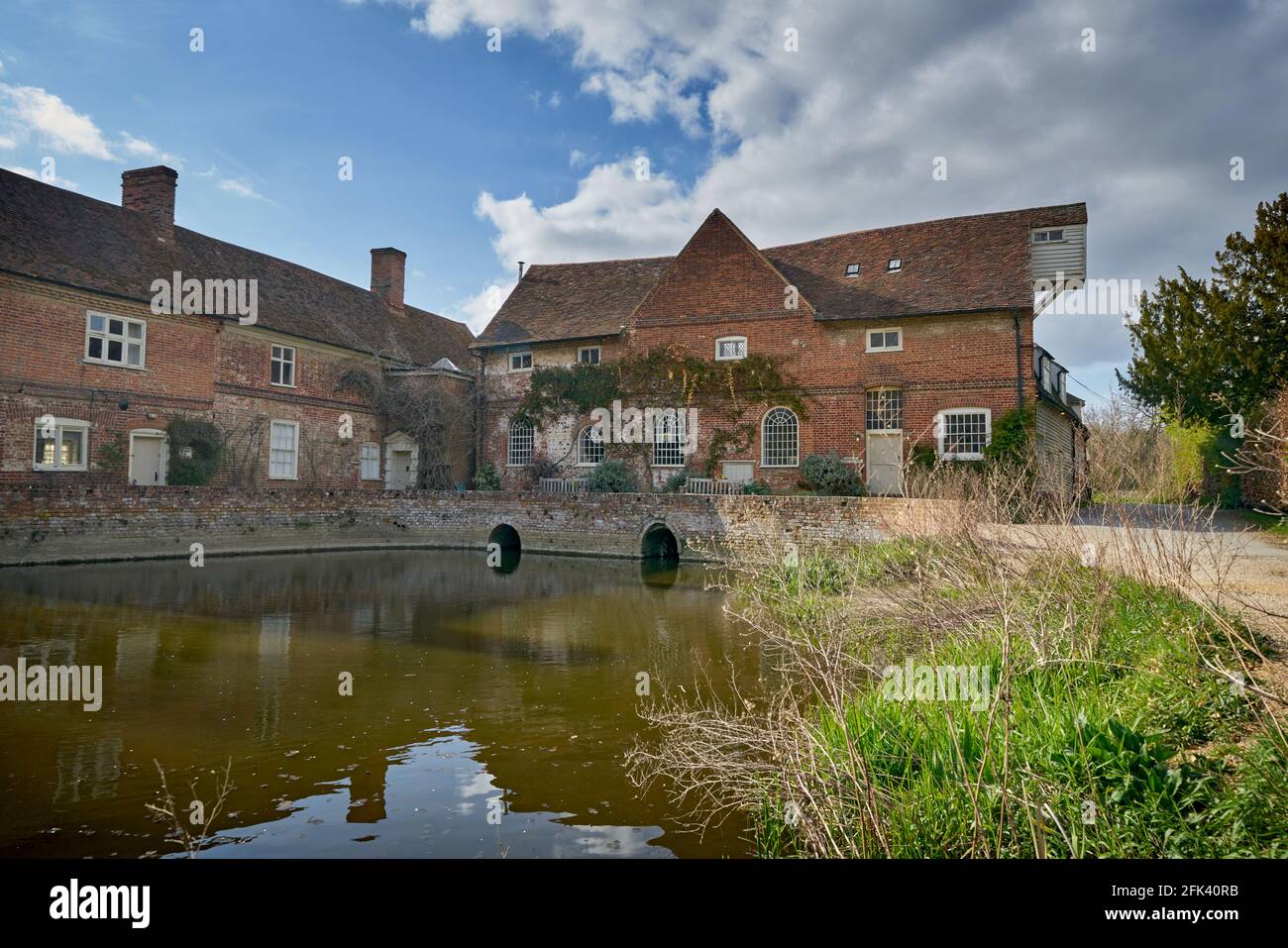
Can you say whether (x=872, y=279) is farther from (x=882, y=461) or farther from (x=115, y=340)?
(x=115, y=340)

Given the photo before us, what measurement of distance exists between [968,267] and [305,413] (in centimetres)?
2265

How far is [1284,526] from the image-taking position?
587 inches

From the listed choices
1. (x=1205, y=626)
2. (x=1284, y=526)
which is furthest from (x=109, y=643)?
(x=1284, y=526)

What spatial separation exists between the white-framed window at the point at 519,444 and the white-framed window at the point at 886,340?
12.5 meters

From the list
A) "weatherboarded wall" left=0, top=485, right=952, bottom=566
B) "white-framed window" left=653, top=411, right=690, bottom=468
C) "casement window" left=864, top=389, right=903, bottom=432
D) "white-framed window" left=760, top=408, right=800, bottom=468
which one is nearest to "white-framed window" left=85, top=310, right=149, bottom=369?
"weatherboarded wall" left=0, top=485, right=952, bottom=566

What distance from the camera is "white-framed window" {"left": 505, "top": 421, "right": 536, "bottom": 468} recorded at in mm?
28047

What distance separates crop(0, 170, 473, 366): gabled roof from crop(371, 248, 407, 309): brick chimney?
545 millimetres

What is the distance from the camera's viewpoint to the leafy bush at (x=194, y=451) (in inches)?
878

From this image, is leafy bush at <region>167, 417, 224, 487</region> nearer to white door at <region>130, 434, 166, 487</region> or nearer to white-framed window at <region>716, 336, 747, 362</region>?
white door at <region>130, 434, 166, 487</region>

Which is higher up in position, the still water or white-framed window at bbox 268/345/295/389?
white-framed window at bbox 268/345/295/389

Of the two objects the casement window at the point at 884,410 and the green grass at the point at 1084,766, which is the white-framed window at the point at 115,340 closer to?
the casement window at the point at 884,410

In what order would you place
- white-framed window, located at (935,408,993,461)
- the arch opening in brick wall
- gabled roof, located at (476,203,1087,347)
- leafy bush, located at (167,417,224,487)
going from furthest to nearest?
leafy bush, located at (167,417,224,487) → gabled roof, located at (476,203,1087,347) → white-framed window, located at (935,408,993,461) → the arch opening in brick wall

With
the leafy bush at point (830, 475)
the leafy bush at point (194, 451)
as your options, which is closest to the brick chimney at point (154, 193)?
the leafy bush at point (194, 451)
